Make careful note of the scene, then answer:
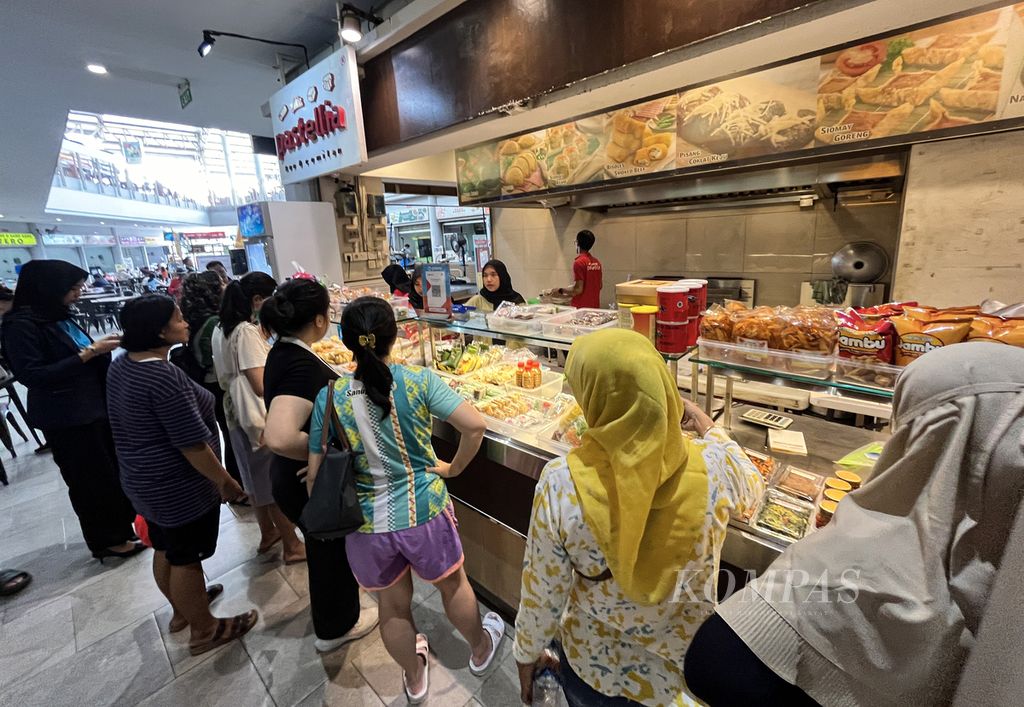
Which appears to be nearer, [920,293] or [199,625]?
[199,625]

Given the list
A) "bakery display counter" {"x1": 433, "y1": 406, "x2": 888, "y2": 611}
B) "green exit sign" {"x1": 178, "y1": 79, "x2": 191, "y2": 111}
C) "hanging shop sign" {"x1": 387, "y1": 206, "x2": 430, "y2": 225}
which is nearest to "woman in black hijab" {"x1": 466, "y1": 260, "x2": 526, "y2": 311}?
"bakery display counter" {"x1": 433, "y1": 406, "x2": 888, "y2": 611}

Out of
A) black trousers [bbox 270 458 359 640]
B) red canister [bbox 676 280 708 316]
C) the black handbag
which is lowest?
black trousers [bbox 270 458 359 640]

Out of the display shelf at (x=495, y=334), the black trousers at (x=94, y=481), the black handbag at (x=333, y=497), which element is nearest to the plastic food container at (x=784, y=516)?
the display shelf at (x=495, y=334)

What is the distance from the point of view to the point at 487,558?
2.40 metres

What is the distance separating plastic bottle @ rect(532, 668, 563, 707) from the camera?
130cm

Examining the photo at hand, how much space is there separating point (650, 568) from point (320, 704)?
1958 millimetres

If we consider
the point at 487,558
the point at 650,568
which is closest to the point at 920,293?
the point at 650,568

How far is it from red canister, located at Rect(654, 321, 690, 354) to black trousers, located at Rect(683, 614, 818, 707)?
1.05 metres

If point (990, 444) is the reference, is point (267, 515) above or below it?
below

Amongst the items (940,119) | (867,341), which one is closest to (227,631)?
(867,341)

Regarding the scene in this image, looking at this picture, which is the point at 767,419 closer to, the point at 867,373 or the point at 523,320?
the point at 867,373

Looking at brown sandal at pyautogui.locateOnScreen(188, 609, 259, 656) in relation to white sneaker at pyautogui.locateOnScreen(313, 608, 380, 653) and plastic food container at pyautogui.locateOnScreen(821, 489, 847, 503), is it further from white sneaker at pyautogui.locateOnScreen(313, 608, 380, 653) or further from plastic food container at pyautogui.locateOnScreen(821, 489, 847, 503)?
plastic food container at pyautogui.locateOnScreen(821, 489, 847, 503)

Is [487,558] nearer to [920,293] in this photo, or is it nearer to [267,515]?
[267,515]

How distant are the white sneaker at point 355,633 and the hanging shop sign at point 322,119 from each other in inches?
148
